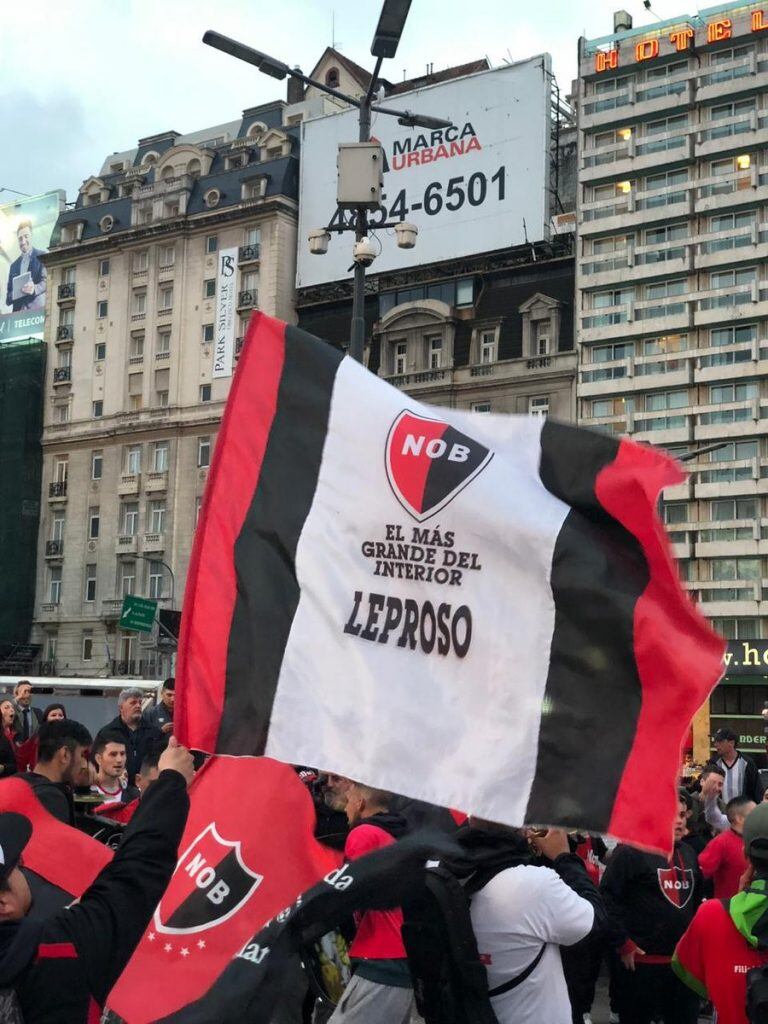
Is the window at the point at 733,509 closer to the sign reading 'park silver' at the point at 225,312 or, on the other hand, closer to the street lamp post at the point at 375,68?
the sign reading 'park silver' at the point at 225,312

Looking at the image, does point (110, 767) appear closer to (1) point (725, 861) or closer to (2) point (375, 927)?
(2) point (375, 927)

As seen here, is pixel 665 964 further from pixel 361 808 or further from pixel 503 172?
pixel 503 172

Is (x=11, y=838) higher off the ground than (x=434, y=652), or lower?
lower

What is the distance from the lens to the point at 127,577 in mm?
60719

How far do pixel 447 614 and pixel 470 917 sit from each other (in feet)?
3.15

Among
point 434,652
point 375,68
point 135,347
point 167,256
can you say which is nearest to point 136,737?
point 375,68

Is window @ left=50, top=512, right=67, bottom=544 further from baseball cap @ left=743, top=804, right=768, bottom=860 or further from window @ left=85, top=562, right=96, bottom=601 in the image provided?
baseball cap @ left=743, top=804, right=768, bottom=860

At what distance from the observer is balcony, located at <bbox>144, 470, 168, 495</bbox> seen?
6059 cm

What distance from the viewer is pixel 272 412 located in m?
5.12

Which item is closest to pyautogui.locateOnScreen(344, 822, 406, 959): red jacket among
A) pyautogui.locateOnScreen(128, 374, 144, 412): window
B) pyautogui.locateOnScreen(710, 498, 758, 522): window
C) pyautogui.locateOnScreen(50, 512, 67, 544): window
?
pyautogui.locateOnScreen(710, 498, 758, 522): window

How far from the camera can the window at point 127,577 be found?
6024cm

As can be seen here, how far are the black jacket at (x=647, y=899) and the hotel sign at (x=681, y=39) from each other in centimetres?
4705

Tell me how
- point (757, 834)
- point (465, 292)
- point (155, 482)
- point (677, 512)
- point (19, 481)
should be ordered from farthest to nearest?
point (19, 481) → point (155, 482) → point (465, 292) → point (677, 512) → point (757, 834)

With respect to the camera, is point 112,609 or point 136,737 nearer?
point 136,737
